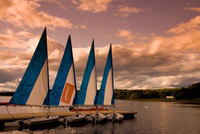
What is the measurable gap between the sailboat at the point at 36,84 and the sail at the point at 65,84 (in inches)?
113

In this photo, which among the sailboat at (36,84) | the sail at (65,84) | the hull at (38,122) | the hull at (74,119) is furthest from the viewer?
the hull at (74,119)

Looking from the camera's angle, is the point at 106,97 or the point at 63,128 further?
the point at 106,97

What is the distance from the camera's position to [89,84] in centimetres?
4459

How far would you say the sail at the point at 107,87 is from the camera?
46938 mm

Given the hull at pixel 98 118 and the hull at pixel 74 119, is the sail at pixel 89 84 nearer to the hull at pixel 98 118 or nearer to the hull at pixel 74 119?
the hull at pixel 98 118

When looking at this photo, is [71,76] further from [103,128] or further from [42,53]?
[103,128]

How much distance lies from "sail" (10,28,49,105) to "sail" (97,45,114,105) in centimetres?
1558

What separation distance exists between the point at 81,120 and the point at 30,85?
13439 millimetres

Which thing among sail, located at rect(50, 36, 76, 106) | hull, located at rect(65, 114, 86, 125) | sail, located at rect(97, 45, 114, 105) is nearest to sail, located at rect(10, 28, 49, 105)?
sail, located at rect(50, 36, 76, 106)

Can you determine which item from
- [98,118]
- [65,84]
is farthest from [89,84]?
[98,118]

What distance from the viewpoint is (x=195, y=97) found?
595 feet

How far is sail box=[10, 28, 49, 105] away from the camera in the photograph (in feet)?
110

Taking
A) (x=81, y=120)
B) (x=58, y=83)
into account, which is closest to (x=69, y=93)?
(x=58, y=83)

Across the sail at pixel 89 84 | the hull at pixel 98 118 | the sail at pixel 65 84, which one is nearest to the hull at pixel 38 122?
the sail at pixel 65 84
